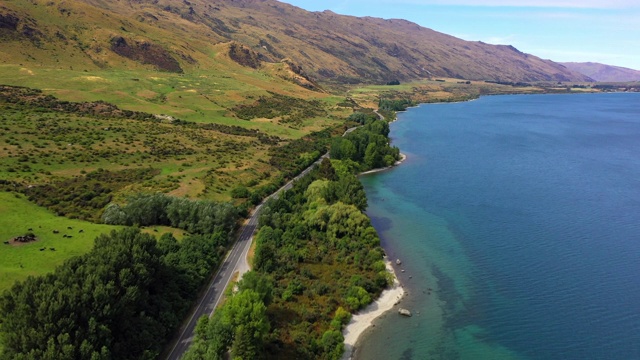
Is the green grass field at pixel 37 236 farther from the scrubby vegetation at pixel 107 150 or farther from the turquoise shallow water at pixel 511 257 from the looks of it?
the turquoise shallow water at pixel 511 257

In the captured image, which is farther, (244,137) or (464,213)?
(244,137)

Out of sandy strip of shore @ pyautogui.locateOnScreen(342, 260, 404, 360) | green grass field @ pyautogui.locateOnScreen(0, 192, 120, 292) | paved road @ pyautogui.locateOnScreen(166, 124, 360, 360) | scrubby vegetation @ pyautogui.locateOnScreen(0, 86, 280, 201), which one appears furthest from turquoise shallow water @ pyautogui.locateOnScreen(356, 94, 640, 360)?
green grass field @ pyautogui.locateOnScreen(0, 192, 120, 292)

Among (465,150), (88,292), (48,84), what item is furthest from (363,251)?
(48,84)

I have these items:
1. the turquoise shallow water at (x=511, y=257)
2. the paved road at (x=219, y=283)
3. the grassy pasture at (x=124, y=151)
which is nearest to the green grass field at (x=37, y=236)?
the paved road at (x=219, y=283)

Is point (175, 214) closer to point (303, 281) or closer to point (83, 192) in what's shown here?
point (83, 192)

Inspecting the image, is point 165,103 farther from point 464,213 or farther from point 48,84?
point 464,213

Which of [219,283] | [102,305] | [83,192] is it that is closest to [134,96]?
[83,192]
